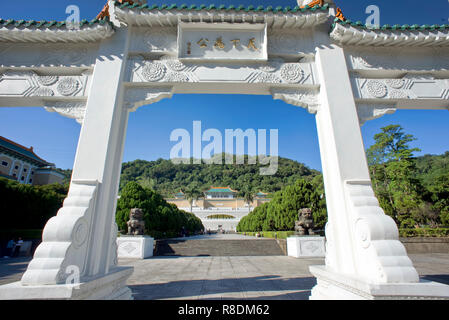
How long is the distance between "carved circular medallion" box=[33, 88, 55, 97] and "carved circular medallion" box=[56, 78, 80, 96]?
126mm

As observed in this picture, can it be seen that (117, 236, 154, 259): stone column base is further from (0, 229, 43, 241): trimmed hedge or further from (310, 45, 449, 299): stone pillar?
(310, 45, 449, 299): stone pillar

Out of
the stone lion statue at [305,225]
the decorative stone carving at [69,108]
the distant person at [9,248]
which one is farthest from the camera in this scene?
the distant person at [9,248]

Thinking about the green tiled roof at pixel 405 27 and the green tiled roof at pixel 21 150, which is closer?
the green tiled roof at pixel 405 27

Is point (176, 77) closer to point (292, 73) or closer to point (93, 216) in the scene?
point (292, 73)

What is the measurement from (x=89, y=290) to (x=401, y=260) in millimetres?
3223

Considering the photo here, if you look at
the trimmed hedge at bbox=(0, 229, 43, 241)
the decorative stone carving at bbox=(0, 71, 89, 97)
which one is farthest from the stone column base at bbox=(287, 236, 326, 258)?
the trimmed hedge at bbox=(0, 229, 43, 241)

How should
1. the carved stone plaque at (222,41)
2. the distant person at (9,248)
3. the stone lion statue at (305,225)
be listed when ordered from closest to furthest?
the carved stone plaque at (222,41) → the stone lion statue at (305,225) → the distant person at (9,248)

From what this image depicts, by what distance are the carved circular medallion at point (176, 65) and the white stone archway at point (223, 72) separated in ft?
0.05

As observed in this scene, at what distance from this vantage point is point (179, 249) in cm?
1205

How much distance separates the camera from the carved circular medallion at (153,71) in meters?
3.58

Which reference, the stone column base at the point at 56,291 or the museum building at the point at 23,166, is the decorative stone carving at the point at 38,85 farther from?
the museum building at the point at 23,166

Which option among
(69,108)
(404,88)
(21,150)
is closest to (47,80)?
(69,108)

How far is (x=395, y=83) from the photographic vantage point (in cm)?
366

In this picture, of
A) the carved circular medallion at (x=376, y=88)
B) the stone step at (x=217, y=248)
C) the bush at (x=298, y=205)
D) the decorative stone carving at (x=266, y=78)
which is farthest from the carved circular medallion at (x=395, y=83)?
the bush at (x=298, y=205)
